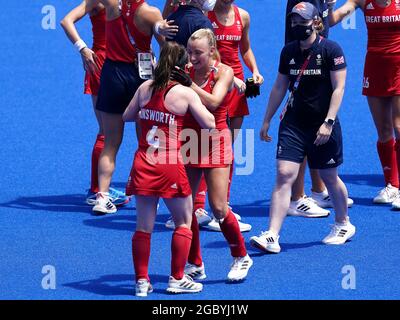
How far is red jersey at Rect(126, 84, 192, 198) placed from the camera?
852 cm

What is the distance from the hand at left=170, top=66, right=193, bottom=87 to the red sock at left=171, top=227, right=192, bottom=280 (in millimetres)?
1086

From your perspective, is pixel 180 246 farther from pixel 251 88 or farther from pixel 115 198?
pixel 115 198

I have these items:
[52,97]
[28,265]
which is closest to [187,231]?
[28,265]

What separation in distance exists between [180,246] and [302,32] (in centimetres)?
233

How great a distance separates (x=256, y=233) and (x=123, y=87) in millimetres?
1851

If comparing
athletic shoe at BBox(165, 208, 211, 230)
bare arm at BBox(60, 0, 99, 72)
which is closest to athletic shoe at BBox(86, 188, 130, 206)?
athletic shoe at BBox(165, 208, 211, 230)

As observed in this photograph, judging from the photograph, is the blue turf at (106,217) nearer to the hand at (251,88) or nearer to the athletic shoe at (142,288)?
the athletic shoe at (142,288)

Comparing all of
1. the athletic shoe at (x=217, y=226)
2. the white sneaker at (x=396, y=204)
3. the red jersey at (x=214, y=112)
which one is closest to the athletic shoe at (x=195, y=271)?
the red jersey at (x=214, y=112)

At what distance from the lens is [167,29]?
32.7 ft

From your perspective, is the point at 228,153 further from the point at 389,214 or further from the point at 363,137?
the point at 363,137

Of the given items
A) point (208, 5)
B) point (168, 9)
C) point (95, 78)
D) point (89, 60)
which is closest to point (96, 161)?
point (95, 78)

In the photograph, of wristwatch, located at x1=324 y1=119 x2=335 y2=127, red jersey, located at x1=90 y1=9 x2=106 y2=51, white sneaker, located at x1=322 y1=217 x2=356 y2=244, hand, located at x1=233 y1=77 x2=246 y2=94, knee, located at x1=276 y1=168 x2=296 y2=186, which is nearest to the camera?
hand, located at x1=233 y1=77 x2=246 y2=94

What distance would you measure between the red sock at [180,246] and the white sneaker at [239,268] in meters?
0.56

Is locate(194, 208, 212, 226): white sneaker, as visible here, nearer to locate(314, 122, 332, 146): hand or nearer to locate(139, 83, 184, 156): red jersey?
locate(314, 122, 332, 146): hand
